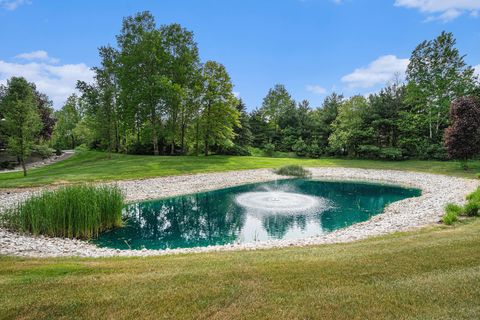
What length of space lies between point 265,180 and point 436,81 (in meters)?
26.0

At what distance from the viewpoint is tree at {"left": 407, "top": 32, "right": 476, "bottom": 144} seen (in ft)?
115

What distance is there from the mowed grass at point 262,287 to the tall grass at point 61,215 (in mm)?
3959

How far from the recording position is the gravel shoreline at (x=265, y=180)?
8.33m

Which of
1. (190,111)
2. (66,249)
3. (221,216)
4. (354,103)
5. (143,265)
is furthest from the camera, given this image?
(354,103)

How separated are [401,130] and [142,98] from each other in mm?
32265

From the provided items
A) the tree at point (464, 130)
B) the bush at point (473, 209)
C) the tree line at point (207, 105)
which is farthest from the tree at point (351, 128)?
the bush at point (473, 209)

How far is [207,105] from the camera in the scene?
1414 inches

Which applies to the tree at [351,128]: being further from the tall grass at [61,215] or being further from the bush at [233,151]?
the tall grass at [61,215]

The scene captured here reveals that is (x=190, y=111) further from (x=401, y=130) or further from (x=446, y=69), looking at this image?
(x=446, y=69)

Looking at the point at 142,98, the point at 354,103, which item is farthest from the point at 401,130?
the point at 142,98

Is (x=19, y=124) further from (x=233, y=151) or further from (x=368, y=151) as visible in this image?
(x=368, y=151)

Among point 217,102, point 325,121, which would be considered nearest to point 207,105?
point 217,102

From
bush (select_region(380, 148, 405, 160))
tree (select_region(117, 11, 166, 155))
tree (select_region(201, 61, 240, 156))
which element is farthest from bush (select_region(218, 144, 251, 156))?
bush (select_region(380, 148, 405, 160))

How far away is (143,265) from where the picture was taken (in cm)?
588
